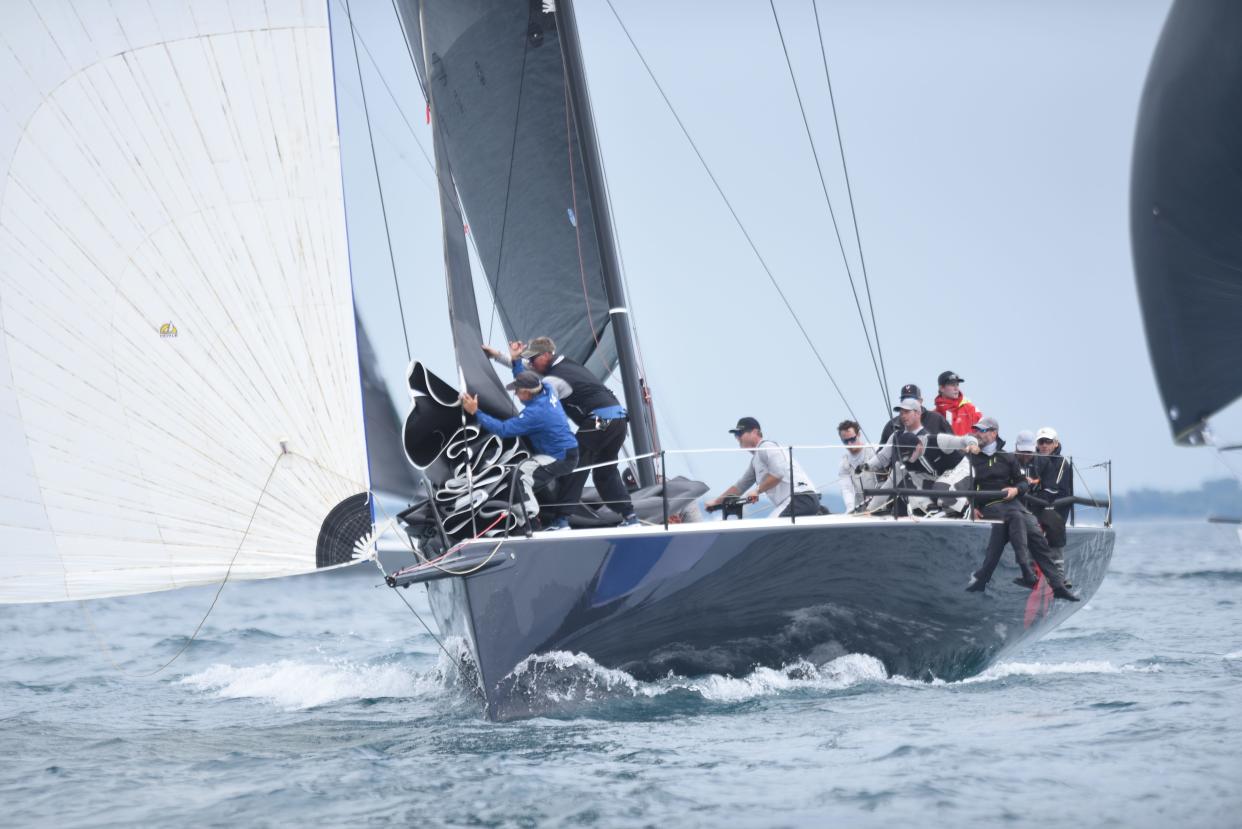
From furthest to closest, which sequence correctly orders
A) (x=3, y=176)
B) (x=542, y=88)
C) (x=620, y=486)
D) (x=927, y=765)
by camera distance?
(x=542, y=88) < (x=620, y=486) < (x=3, y=176) < (x=927, y=765)

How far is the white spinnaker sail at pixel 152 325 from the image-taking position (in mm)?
6715

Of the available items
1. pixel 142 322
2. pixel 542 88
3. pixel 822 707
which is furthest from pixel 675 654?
pixel 542 88

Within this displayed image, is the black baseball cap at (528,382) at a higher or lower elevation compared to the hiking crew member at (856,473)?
higher

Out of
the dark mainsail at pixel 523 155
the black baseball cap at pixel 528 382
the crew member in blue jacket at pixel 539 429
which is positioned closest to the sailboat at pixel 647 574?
the crew member in blue jacket at pixel 539 429

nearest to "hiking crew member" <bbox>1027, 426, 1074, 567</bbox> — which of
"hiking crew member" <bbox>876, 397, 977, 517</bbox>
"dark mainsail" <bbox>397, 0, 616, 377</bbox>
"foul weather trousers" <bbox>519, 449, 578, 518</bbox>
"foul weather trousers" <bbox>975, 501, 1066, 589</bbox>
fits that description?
"foul weather trousers" <bbox>975, 501, 1066, 589</bbox>

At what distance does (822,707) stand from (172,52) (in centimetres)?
472

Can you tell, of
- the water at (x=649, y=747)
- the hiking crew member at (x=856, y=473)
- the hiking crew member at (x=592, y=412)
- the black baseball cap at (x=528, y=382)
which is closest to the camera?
the water at (x=649, y=747)

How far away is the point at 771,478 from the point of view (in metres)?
8.66

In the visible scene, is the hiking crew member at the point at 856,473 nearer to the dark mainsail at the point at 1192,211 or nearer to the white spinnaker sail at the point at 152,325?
the dark mainsail at the point at 1192,211

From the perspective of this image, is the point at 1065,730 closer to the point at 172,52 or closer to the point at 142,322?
the point at 142,322

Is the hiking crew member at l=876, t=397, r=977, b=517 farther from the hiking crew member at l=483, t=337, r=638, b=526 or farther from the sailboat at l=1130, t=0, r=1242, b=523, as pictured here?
the hiking crew member at l=483, t=337, r=638, b=526

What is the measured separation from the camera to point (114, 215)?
682cm

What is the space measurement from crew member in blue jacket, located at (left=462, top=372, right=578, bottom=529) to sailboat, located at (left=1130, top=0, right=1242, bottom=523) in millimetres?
3380

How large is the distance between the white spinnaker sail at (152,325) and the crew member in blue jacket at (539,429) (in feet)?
2.99
